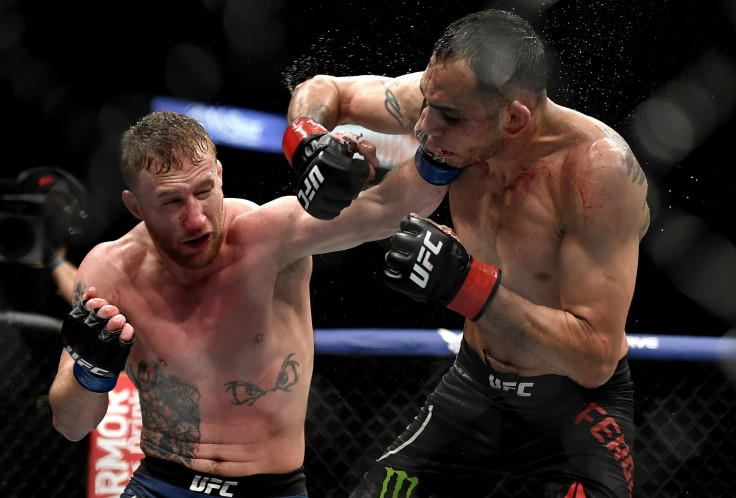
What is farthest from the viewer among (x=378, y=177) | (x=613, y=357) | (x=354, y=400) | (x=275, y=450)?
(x=378, y=177)

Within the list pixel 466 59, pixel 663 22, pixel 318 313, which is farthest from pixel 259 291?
pixel 663 22

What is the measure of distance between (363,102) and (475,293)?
2.90 ft

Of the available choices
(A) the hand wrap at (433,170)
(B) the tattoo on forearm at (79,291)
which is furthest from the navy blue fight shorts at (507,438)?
(B) the tattoo on forearm at (79,291)

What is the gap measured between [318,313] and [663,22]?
2.09 metres

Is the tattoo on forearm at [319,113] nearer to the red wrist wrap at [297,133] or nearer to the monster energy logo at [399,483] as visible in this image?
the red wrist wrap at [297,133]

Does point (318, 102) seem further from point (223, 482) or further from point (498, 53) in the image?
point (223, 482)

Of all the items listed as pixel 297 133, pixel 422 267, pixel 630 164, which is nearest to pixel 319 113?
pixel 297 133

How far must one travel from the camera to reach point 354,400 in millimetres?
2820

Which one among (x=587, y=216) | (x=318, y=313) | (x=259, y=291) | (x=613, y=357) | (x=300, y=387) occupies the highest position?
(x=587, y=216)

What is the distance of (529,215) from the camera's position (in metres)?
1.86

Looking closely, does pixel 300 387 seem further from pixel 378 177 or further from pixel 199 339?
pixel 378 177

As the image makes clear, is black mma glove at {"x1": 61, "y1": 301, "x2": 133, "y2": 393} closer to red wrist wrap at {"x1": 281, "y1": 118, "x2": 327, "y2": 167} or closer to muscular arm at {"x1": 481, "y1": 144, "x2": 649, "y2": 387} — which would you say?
red wrist wrap at {"x1": 281, "y1": 118, "x2": 327, "y2": 167}

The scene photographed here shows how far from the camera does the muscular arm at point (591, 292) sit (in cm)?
168

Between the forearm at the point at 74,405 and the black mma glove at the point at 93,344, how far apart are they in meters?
0.12
